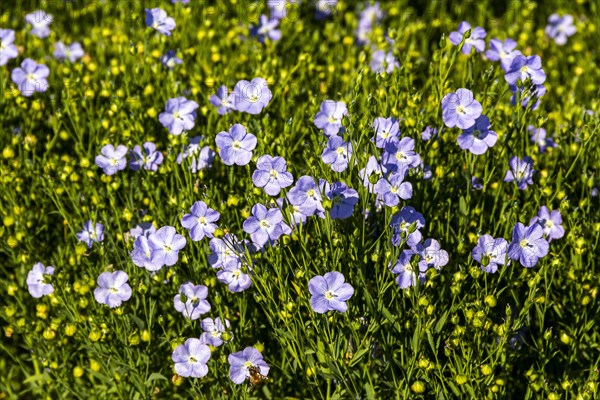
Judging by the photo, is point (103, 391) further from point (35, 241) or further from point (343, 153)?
point (343, 153)

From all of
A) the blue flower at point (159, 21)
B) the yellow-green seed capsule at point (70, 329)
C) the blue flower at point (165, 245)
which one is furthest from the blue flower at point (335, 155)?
the blue flower at point (159, 21)

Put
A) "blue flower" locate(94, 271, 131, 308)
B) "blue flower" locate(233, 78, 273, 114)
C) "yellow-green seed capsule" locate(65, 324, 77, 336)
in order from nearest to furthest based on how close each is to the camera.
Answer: "blue flower" locate(94, 271, 131, 308) → "yellow-green seed capsule" locate(65, 324, 77, 336) → "blue flower" locate(233, 78, 273, 114)

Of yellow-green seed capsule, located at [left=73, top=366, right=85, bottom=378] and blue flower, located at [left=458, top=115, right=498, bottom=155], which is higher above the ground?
blue flower, located at [left=458, top=115, right=498, bottom=155]

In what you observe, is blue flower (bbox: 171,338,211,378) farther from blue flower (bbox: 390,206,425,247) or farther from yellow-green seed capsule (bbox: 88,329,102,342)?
blue flower (bbox: 390,206,425,247)

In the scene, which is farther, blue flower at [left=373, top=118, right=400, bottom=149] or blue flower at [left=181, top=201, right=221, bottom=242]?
blue flower at [left=373, top=118, right=400, bottom=149]

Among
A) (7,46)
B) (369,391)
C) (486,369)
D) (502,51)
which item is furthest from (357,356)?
(7,46)

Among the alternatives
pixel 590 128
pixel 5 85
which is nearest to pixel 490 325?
pixel 590 128

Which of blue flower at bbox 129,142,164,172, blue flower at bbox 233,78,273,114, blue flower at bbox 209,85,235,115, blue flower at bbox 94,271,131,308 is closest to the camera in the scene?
blue flower at bbox 94,271,131,308

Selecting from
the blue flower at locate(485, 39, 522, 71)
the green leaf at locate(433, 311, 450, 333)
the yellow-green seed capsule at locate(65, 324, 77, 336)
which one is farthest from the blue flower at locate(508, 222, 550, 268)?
the yellow-green seed capsule at locate(65, 324, 77, 336)
